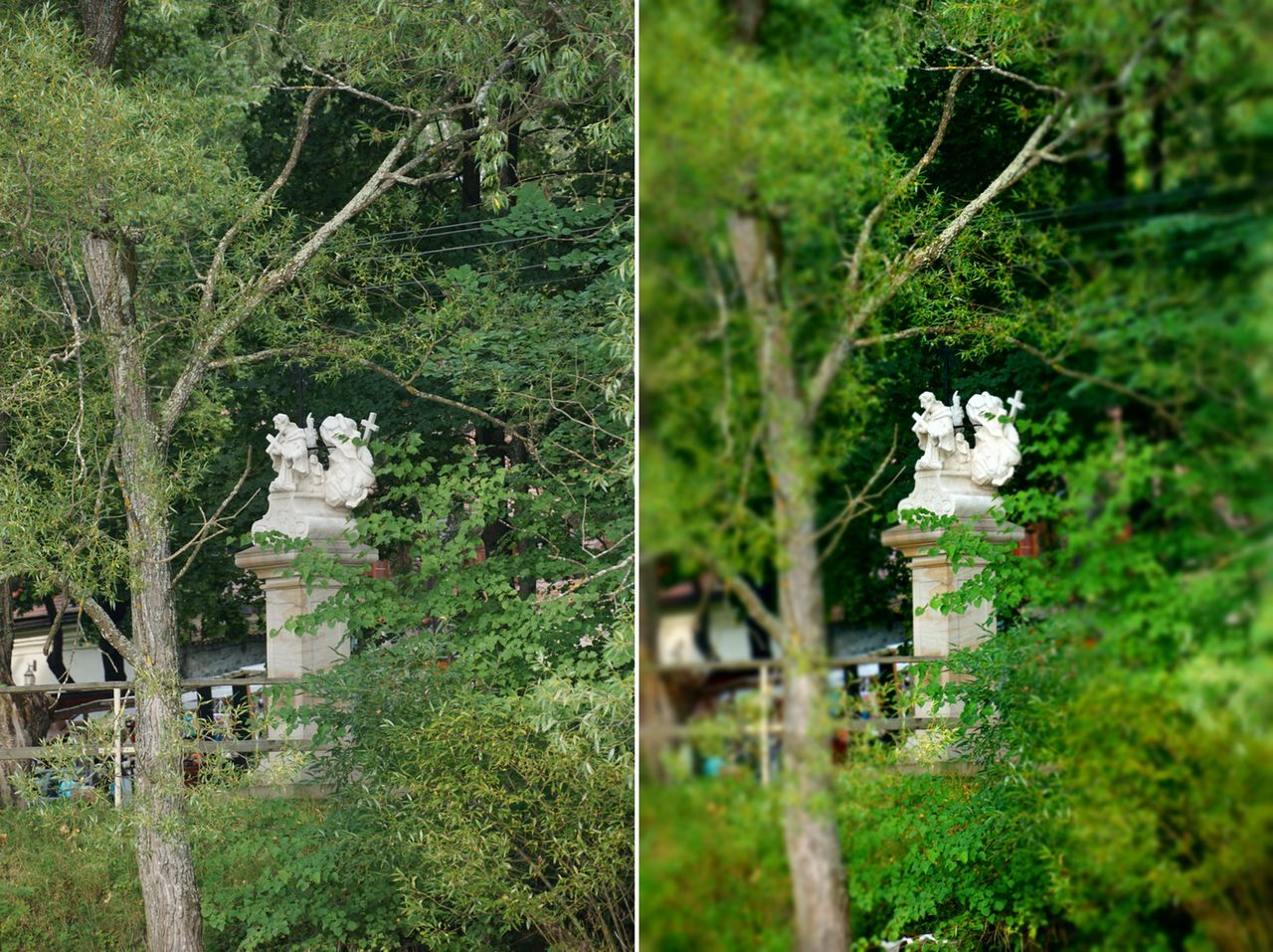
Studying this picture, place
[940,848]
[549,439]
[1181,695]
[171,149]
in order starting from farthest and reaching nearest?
[549,439]
[171,149]
[940,848]
[1181,695]

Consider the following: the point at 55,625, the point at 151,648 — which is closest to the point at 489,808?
the point at 151,648

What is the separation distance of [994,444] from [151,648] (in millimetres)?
1821

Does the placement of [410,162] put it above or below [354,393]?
above

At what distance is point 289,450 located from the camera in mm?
2658

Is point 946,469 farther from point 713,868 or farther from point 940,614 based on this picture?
point 713,868

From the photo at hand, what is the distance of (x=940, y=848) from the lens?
1.47 m

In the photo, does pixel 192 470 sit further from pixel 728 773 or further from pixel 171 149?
pixel 728 773

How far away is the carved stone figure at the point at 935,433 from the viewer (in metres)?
1.49

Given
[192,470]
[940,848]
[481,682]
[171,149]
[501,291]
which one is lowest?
[940,848]

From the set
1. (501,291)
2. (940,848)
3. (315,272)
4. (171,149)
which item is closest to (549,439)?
(501,291)

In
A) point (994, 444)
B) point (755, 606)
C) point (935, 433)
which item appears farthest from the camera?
point (935, 433)

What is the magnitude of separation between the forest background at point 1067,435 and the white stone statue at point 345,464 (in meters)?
2.22

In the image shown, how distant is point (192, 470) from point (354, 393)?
0.35m

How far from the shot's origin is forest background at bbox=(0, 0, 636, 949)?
242 cm
